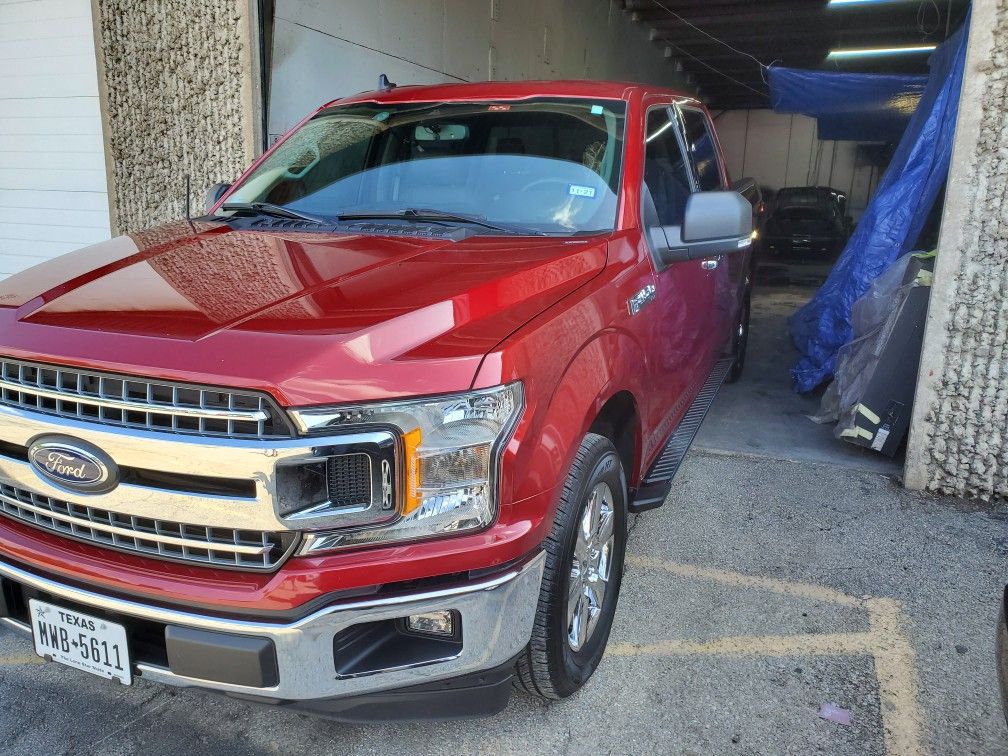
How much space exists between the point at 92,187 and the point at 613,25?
8.92 meters

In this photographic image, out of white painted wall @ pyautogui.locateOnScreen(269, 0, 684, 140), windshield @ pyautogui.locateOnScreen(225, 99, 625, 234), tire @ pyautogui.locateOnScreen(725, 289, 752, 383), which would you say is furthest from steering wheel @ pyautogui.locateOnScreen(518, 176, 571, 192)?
white painted wall @ pyautogui.locateOnScreen(269, 0, 684, 140)

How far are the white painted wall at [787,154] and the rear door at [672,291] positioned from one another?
2072 centimetres

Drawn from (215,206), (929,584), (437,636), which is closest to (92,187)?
(215,206)

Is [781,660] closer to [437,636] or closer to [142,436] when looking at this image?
[437,636]

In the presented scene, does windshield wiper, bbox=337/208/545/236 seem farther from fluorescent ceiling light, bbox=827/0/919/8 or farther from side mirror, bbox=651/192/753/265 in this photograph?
fluorescent ceiling light, bbox=827/0/919/8

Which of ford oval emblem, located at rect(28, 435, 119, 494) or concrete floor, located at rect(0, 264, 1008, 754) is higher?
ford oval emblem, located at rect(28, 435, 119, 494)

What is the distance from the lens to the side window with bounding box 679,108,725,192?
4018 mm

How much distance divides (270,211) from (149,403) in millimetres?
1445

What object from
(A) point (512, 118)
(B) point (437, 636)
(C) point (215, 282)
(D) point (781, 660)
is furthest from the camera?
(A) point (512, 118)

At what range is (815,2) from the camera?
11703 millimetres

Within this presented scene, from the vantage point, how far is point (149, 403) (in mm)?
1747

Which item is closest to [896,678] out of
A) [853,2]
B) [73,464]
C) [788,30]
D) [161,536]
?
[161,536]

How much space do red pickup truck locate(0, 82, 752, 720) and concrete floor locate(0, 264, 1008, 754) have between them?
0.28 meters

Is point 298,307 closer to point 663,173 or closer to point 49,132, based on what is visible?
point 663,173
